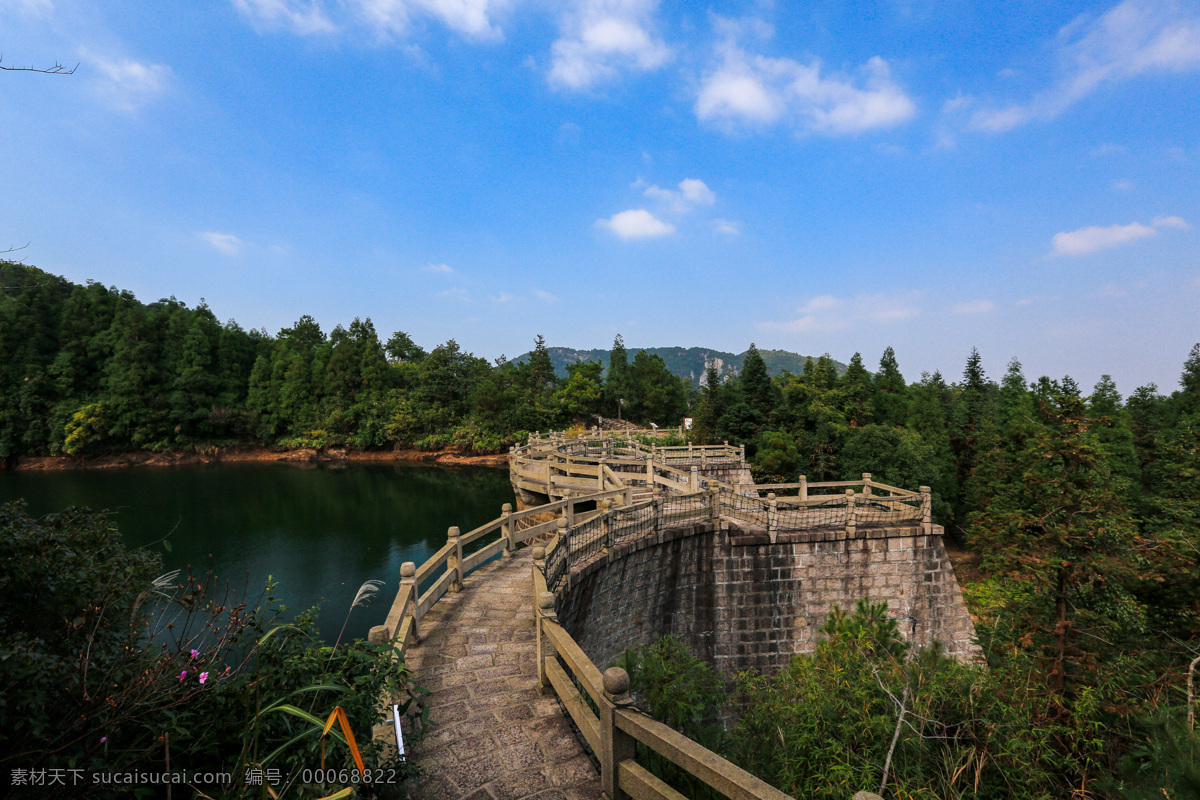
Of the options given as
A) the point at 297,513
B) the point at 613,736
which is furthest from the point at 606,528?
the point at 297,513

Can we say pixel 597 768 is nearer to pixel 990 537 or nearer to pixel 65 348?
pixel 990 537

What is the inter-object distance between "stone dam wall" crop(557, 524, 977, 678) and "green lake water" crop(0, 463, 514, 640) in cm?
783

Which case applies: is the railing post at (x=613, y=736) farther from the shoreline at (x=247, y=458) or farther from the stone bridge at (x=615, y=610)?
the shoreline at (x=247, y=458)

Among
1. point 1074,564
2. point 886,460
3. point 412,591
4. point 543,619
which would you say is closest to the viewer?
point 543,619

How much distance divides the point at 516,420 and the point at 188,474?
90.3 feet

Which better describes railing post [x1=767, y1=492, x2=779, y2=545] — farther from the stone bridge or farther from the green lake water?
the green lake water

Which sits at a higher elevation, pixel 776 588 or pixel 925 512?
pixel 925 512

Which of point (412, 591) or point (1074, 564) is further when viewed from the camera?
point (1074, 564)

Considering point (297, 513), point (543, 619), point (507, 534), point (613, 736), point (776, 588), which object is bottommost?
point (297, 513)

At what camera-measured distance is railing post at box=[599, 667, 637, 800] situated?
2.95 m

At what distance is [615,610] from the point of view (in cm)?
921

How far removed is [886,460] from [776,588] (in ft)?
66.8

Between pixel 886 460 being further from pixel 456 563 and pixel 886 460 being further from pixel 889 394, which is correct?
pixel 456 563

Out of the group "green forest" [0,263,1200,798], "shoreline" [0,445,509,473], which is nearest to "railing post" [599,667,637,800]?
"green forest" [0,263,1200,798]
